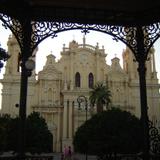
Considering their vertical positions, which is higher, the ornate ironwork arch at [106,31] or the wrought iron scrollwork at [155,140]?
the ornate ironwork arch at [106,31]

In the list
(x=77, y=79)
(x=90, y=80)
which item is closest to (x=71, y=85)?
(x=77, y=79)

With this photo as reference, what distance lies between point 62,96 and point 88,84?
443cm

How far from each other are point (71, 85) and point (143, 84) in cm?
4007

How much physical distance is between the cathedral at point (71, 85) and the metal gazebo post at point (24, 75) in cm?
3821

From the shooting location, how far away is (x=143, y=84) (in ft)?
25.6

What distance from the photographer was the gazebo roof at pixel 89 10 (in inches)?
295

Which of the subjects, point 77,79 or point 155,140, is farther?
point 77,79

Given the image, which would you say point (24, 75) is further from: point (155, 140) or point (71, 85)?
point (71, 85)

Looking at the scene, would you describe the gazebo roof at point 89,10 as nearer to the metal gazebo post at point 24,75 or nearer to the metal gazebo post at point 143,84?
the metal gazebo post at point 24,75

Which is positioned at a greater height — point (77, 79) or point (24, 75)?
point (77, 79)

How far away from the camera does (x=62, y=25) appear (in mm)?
8086

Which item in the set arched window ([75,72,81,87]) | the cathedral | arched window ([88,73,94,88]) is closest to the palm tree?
the cathedral

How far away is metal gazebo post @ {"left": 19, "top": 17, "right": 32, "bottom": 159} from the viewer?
6848mm

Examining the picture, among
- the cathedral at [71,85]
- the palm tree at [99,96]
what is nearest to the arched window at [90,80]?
the cathedral at [71,85]
